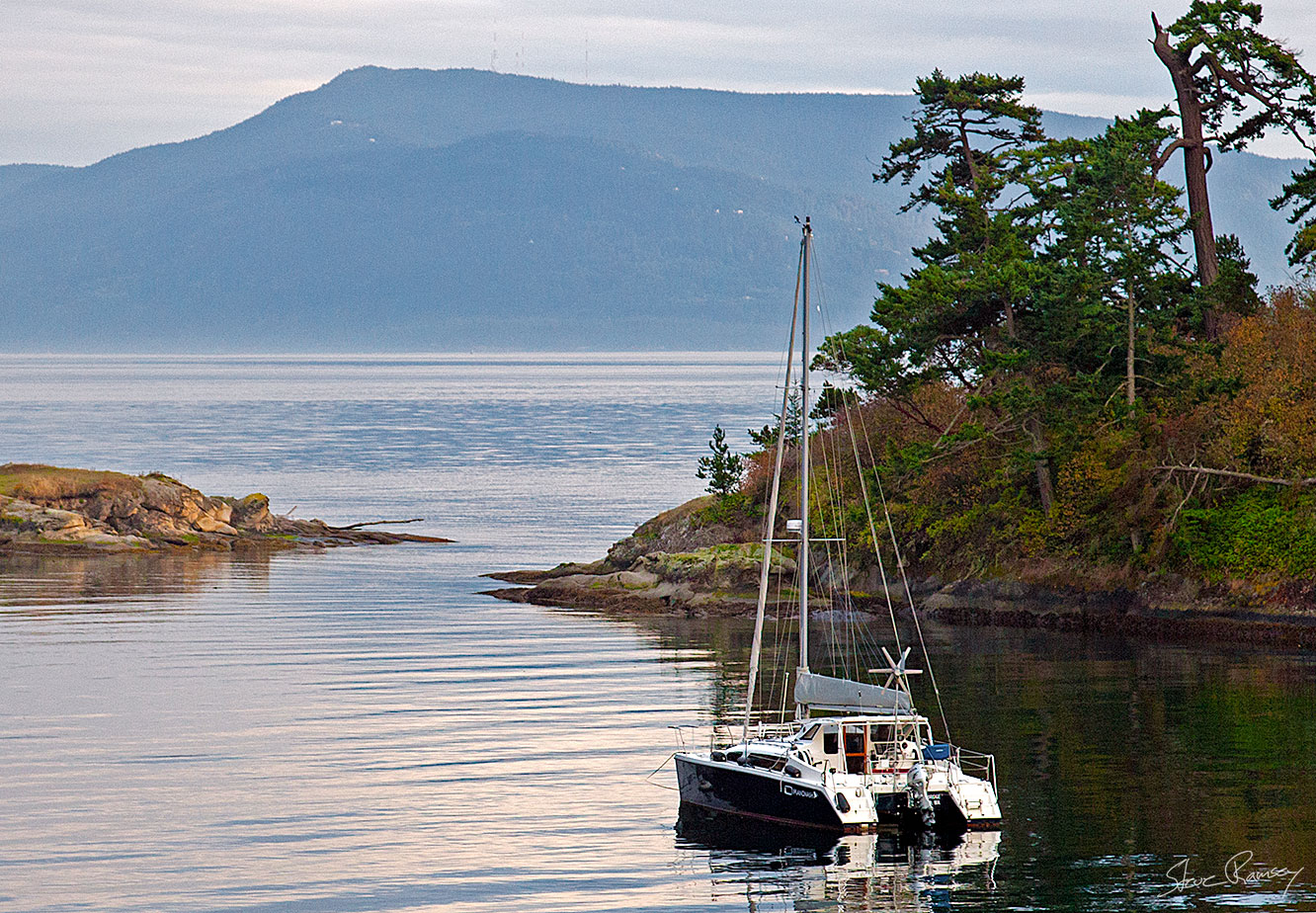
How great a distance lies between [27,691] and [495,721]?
14974 millimetres

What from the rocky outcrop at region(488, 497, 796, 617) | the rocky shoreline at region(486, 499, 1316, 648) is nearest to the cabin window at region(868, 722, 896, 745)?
the rocky shoreline at region(486, 499, 1316, 648)

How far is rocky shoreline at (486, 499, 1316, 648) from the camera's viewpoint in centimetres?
5828

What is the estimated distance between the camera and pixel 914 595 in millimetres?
70125

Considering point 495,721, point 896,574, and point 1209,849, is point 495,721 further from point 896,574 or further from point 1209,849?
point 896,574

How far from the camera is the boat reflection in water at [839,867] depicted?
91.7 ft

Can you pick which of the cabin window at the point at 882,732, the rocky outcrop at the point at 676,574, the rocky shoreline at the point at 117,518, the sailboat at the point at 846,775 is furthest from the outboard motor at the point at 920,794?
the rocky shoreline at the point at 117,518

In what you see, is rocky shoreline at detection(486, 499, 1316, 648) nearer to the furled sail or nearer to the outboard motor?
the furled sail

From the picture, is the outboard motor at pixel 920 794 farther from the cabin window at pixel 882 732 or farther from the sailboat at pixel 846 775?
the cabin window at pixel 882 732

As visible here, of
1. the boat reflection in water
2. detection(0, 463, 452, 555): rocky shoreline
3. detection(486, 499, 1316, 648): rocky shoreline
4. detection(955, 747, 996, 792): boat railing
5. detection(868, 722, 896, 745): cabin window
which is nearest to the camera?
the boat reflection in water

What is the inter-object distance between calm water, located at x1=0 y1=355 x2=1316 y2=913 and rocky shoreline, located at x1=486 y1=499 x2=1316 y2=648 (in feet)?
8.77

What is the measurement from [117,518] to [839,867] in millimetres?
72599

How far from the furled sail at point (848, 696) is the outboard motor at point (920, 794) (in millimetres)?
1633

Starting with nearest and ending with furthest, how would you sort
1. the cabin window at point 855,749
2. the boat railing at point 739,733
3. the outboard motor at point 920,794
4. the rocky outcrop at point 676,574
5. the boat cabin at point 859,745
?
1. the outboard motor at point 920,794
2. the boat cabin at point 859,745
3. the cabin window at point 855,749
4. the boat railing at point 739,733
5. the rocky outcrop at point 676,574

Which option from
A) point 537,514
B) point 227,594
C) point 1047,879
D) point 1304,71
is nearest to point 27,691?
point 227,594
